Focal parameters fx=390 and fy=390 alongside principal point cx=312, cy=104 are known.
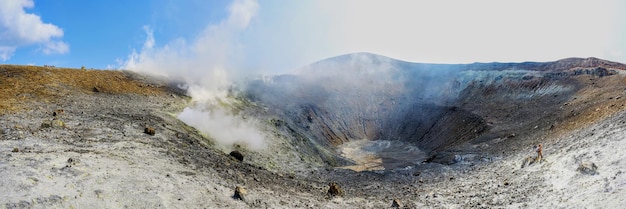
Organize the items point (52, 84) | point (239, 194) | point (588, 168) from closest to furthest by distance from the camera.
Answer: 1. point (588, 168)
2. point (239, 194)
3. point (52, 84)

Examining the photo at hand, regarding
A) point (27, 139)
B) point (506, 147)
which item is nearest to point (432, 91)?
point (506, 147)

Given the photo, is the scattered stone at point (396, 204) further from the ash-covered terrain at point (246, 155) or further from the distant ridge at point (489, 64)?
the distant ridge at point (489, 64)

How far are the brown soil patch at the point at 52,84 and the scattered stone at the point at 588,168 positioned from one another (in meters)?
24.5

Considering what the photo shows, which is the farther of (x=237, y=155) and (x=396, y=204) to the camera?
(x=237, y=155)

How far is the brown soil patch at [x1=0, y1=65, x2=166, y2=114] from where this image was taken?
69.7ft

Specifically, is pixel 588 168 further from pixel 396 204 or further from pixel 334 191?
pixel 334 191

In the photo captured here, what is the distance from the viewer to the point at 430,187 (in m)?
20.2

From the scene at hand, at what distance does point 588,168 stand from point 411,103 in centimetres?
5394

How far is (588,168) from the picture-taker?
14.2 meters

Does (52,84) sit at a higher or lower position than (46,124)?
higher

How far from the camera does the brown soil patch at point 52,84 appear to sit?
2125 cm

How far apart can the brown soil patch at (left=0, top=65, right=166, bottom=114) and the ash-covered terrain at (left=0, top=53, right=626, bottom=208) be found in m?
0.10

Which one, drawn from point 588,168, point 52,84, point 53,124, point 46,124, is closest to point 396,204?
point 588,168

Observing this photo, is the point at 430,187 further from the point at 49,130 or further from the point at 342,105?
the point at 342,105
